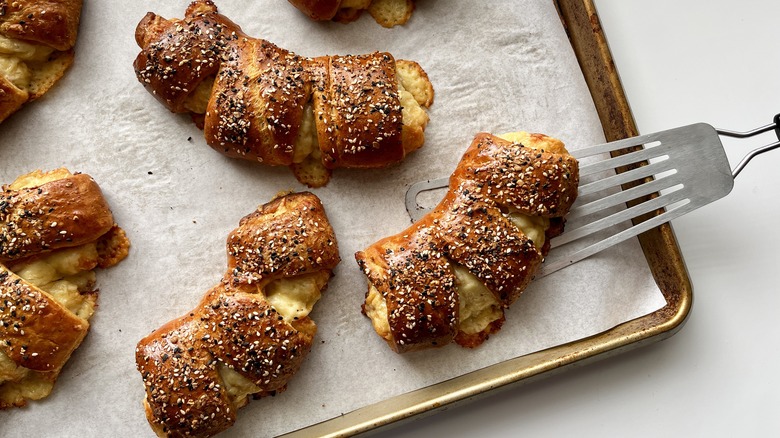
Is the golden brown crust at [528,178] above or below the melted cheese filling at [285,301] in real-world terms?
above

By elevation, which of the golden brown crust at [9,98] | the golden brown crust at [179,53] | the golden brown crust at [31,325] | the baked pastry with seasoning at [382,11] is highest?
the baked pastry with seasoning at [382,11]

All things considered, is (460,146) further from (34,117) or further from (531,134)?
(34,117)

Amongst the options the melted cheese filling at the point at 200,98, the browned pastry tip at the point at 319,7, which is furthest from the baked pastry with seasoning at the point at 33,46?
the browned pastry tip at the point at 319,7

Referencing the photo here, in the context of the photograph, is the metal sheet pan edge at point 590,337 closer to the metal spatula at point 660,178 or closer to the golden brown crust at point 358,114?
the metal spatula at point 660,178

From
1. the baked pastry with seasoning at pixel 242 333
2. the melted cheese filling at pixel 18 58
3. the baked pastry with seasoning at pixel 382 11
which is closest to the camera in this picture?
the baked pastry with seasoning at pixel 242 333

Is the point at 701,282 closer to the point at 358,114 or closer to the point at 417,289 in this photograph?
the point at 417,289

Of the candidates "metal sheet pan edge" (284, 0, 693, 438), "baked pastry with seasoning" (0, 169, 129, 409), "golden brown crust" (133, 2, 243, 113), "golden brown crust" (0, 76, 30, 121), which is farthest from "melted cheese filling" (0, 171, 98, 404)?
"metal sheet pan edge" (284, 0, 693, 438)

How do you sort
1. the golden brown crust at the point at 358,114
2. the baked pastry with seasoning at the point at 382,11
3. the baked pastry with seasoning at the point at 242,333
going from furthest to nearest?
the baked pastry with seasoning at the point at 382,11
the golden brown crust at the point at 358,114
the baked pastry with seasoning at the point at 242,333

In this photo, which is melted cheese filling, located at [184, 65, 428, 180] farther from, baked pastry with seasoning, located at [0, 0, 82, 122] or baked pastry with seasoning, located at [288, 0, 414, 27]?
baked pastry with seasoning, located at [0, 0, 82, 122]
